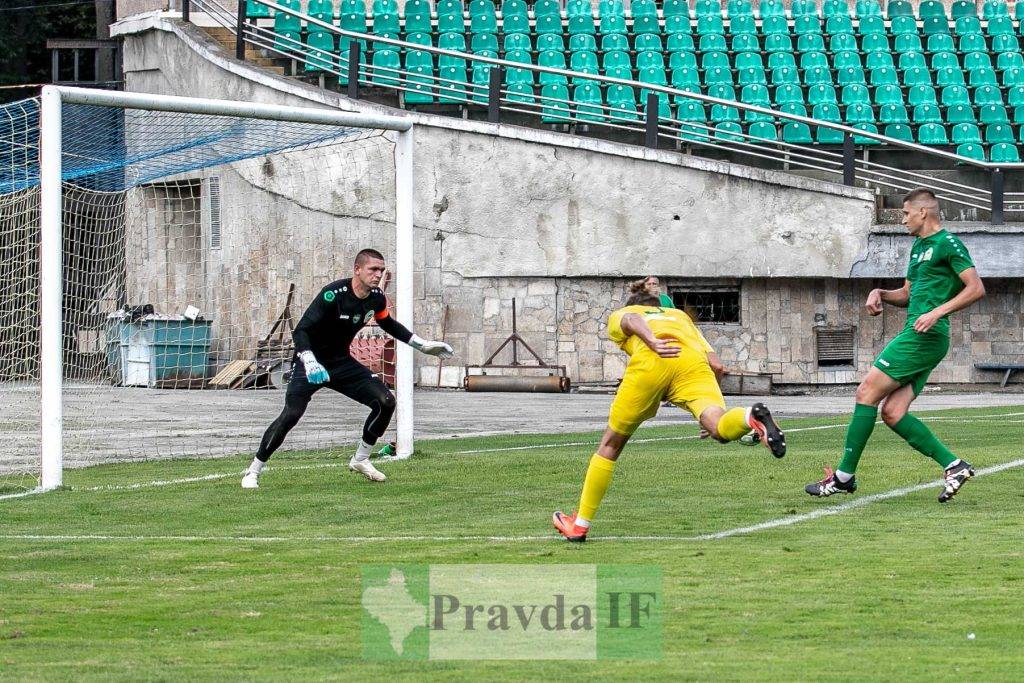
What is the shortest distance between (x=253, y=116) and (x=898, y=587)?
26.9 ft

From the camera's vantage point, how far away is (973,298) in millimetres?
9883

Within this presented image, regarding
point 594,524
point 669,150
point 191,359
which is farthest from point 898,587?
point 669,150

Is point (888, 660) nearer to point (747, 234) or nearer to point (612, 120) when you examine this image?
point (747, 234)

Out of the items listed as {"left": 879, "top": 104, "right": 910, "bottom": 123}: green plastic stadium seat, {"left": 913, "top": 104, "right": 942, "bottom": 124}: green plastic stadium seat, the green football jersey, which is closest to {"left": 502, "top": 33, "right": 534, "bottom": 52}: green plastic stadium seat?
{"left": 879, "top": 104, "right": 910, "bottom": 123}: green plastic stadium seat

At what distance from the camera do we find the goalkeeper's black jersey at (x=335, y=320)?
11688 millimetres

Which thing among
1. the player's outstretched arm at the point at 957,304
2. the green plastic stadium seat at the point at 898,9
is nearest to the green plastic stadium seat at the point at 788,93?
the green plastic stadium seat at the point at 898,9

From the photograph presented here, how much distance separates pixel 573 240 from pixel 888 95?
7.11m

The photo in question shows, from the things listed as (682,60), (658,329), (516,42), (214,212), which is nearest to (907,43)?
(682,60)

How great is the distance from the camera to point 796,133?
28.0m

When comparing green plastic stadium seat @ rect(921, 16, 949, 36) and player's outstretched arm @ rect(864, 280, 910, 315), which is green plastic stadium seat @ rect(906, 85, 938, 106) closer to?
green plastic stadium seat @ rect(921, 16, 949, 36)

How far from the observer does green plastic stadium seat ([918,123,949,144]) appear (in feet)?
93.3

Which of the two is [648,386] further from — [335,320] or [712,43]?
[712,43]

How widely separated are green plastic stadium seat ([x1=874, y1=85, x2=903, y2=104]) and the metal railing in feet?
4.56

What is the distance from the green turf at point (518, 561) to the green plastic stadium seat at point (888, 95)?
54.5 feet
